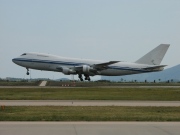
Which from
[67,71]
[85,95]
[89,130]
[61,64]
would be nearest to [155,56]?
[67,71]

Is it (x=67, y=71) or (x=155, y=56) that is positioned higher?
(x=155, y=56)

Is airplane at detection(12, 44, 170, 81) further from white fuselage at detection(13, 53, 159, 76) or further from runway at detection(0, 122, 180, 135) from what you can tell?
runway at detection(0, 122, 180, 135)

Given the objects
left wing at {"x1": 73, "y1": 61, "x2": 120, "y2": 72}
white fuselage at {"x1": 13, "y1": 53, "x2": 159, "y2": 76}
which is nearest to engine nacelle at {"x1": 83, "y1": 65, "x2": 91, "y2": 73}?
left wing at {"x1": 73, "y1": 61, "x2": 120, "y2": 72}

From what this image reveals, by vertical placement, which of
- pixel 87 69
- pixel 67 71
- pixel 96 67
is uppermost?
pixel 96 67

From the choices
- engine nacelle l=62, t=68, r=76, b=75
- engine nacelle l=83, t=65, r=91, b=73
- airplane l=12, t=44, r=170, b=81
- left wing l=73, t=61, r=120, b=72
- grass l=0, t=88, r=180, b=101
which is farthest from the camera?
airplane l=12, t=44, r=170, b=81

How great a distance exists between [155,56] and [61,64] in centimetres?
1680

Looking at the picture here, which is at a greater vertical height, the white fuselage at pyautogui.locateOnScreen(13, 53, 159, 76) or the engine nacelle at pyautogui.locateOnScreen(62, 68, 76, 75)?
the white fuselage at pyautogui.locateOnScreen(13, 53, 159, 76)

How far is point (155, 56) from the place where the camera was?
2623 inches

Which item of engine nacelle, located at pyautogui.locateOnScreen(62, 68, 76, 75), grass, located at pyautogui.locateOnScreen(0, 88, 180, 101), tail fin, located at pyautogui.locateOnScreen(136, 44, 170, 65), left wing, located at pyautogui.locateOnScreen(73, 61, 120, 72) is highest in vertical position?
tail fin, located at pyautogui.locateOnScreen(136, 44, 170, 65)

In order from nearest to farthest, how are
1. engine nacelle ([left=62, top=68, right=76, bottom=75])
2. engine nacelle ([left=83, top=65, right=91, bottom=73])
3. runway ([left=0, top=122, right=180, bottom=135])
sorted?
1. runway ([left=0, top=122, right=180, bottom=135])
2. engine nacelle ([left=83, top=65, right=91, bottom=73])
3. engine nacelle ([left=62, top=68, right=76, bottom=75])

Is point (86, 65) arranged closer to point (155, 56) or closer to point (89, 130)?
point (155, 56)

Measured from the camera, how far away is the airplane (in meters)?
62.1

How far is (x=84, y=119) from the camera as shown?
1666cm

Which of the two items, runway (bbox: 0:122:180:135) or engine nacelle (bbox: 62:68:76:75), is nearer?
runway (bbox: 0:122:180:135)
